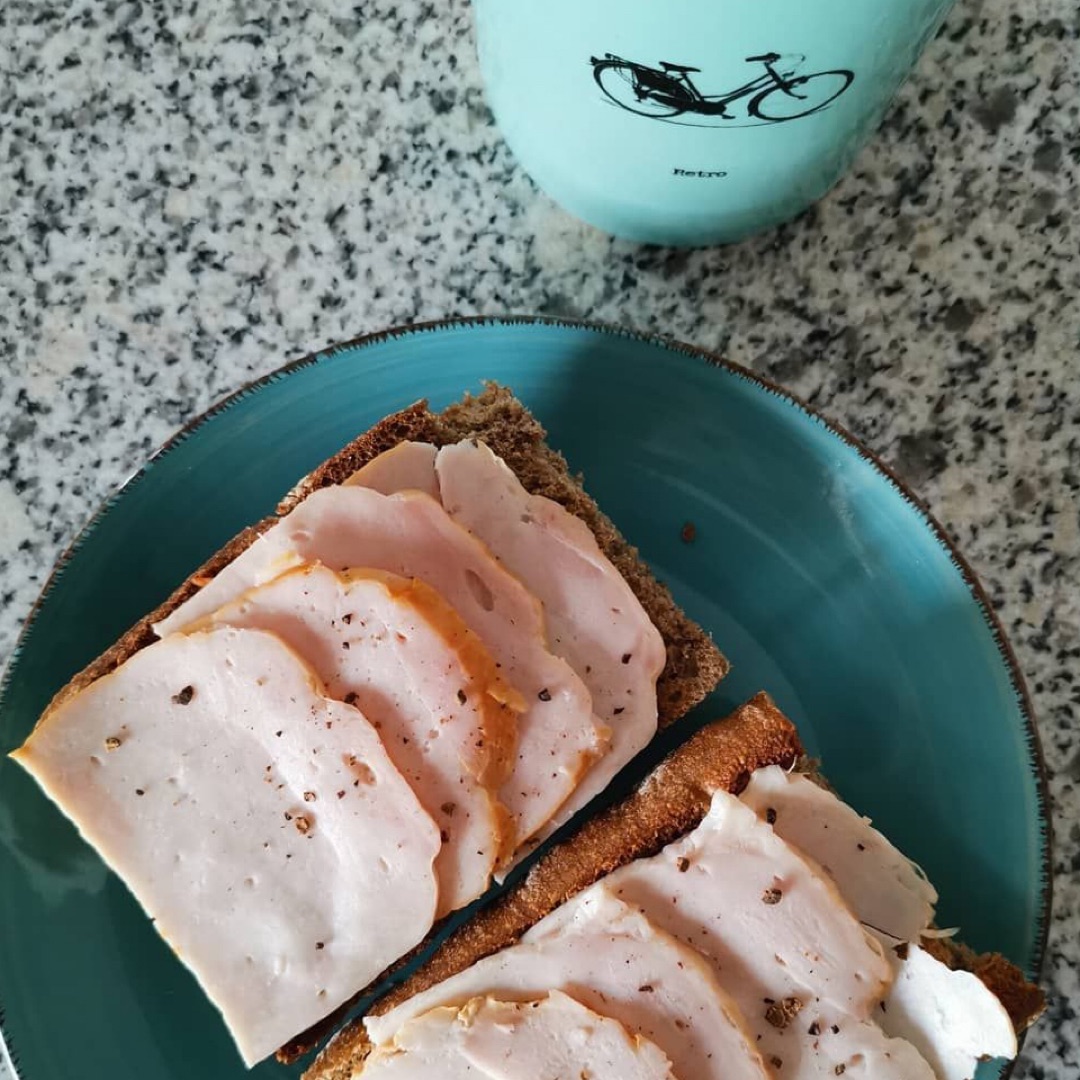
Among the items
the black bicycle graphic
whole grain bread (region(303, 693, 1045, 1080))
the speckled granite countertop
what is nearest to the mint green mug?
the black bicycle graphic

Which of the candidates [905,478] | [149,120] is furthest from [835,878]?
[149,120]

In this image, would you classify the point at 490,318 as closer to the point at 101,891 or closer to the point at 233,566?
the point at 233,566

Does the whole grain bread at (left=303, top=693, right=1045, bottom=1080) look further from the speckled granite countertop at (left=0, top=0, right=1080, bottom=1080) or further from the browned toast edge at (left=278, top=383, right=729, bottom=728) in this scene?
the speckled granite countertop at (left=0, top=0, right=1080, bottom=1080)

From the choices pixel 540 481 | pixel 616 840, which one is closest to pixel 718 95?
pixel 540 481

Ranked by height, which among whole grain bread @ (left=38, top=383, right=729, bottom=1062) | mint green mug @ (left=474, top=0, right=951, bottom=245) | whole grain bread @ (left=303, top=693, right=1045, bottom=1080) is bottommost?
whole grain bread @ (left=303, top=693, right=1045, bottom=1080)

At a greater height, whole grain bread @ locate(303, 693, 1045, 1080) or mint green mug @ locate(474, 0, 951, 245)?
mint green mug @ locate(474, 0, 951, 245)

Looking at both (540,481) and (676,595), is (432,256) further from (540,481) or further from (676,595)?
(676,595)
